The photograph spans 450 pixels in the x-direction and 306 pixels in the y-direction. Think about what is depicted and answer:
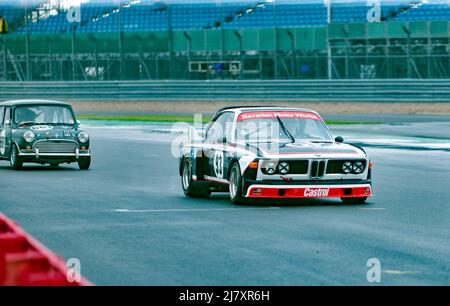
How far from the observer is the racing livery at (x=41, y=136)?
22781 mm

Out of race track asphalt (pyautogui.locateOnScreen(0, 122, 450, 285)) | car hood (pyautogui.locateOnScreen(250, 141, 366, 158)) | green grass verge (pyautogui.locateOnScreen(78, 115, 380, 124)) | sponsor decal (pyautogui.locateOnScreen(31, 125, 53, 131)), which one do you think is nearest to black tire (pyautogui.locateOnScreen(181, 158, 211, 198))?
race track asphalt (pyautogui.locateOnScreen(0, 122, 450, 285))

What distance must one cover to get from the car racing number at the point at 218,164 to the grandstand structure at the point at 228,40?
97.9 ft

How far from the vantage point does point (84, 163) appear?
2322cm

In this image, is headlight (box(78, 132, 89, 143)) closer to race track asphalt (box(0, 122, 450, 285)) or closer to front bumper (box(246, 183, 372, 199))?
race track asphalt (box(0, 122, 450, 285))

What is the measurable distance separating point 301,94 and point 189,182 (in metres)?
29.6

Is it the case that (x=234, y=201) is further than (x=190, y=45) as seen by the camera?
No

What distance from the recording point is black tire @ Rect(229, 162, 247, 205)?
15.5 m

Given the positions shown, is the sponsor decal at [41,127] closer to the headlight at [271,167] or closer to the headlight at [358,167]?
the headlight at [271,167]

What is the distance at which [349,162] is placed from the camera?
1554 cm

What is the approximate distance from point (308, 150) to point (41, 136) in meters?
8.68
